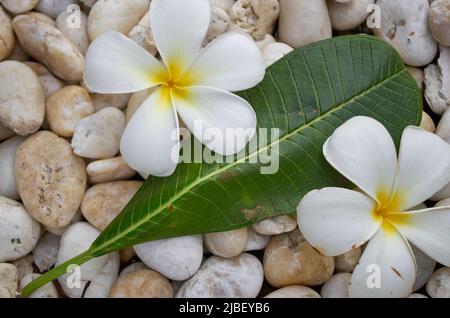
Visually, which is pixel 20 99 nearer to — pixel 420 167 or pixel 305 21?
pixel 305 21

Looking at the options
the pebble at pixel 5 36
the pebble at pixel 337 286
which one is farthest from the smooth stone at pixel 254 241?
the pebble at pixel 5 36

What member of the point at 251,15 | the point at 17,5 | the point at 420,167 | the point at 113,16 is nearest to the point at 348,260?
the point at 420,167

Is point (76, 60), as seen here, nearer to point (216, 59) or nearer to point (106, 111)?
point (106, 111)

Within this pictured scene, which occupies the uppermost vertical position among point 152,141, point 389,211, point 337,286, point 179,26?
point 179,26

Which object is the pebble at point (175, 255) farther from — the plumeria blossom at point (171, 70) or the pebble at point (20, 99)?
the pebble at point (20, 99)

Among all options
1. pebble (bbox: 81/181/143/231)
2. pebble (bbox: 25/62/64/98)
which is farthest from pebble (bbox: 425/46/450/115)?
pebble (bbox: 25/62/64/98)
